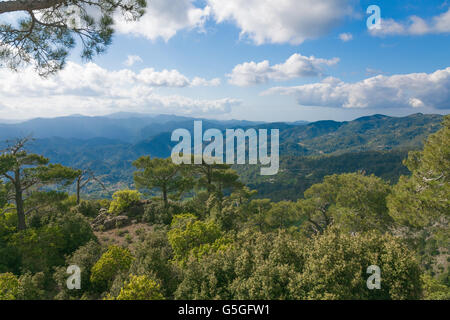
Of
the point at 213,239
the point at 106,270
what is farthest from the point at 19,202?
the point at 213,239

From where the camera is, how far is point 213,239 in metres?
11.5

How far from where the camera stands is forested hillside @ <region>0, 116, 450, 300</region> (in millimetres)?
6223

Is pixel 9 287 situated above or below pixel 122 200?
above

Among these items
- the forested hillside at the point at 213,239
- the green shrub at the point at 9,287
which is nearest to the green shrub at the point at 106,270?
the forested hillside at the point at 213,239

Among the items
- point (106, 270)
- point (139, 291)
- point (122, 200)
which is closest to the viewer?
point (139, 291)

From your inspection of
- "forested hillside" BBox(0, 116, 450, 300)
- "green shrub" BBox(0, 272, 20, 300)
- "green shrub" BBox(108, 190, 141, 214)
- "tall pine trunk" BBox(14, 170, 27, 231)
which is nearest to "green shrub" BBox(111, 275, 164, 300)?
"forested hillside" BBox(0, 116, 450, 300)

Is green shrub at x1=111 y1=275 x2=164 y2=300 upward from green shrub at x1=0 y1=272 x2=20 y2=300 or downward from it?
upward

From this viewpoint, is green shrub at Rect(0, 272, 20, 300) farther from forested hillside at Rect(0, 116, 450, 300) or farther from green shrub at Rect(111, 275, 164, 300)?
green shrub at Rect(111, 275, 164, 300)

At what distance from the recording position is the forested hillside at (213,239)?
245 inches

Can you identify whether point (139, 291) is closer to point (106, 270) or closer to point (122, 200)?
point (106, 270)

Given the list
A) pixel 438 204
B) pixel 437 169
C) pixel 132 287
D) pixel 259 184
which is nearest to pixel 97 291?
pixel 132 287

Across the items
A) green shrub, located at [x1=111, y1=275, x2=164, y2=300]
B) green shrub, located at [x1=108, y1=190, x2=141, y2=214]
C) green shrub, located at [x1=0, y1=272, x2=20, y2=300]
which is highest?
green shrub, located at [x1=111, y1=275, x2=164, y2=300]

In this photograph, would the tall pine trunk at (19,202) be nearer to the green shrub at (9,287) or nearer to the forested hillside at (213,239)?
the forested hillside at (213,239)

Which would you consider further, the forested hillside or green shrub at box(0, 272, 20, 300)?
green shrub at box(0, 272, 20, 300)
